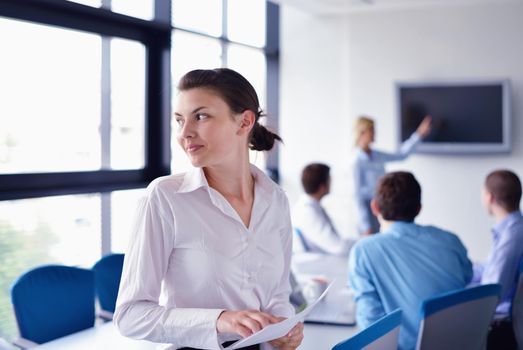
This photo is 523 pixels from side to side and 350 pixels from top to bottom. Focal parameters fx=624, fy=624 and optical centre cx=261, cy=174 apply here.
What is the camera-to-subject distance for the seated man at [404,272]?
2.62m

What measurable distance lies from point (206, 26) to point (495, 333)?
169 inches

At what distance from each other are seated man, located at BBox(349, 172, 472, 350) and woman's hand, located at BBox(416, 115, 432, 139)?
4586 mm

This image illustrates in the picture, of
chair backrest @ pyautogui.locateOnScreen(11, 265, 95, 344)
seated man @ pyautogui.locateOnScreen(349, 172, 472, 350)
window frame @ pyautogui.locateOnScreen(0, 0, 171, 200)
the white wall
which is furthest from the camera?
the white wall

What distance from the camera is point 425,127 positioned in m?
7.14

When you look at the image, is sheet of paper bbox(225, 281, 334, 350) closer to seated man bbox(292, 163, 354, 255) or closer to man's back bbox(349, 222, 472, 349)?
man's back bbox(349, 222, 472, 349)

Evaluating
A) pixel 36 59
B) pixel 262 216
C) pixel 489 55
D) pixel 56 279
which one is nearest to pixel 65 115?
pixel 36 59

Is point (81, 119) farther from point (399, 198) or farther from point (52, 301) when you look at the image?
point (399, 198)

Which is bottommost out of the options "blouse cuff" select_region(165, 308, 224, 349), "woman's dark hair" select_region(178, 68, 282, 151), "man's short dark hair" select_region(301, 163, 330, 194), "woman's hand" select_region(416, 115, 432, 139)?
"blouse cuff" select_region(165, 308, 224, 349)

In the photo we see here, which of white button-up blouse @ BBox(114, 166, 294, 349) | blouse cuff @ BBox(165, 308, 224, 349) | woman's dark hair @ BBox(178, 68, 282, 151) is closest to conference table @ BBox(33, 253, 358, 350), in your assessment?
white button-up blouse @ BBox(114, 166, 294, 349)

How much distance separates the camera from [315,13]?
7750mm

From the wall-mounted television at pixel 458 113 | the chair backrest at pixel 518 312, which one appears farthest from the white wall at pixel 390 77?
the chair backrest at pixel 518 312

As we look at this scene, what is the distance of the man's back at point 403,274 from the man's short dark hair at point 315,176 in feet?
6.09

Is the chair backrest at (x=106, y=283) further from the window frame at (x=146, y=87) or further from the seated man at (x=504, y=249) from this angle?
the seated man at (x=504, y=249)

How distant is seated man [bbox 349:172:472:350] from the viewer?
2.62 meters
